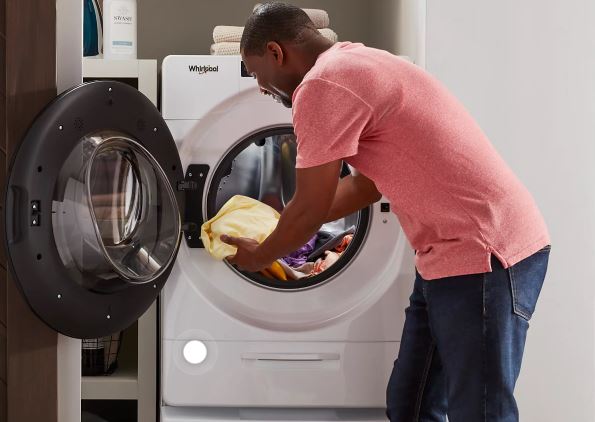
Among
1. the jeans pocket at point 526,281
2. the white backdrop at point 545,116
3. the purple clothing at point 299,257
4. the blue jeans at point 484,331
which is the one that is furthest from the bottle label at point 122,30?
the jeans pocket at point 526,281

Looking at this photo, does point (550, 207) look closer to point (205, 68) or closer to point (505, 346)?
point (505, 346)

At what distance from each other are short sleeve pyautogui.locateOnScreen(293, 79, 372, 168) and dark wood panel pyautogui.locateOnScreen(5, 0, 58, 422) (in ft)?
1.34

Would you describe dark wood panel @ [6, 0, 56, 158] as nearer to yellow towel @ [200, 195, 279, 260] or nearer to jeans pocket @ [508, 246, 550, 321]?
yellow towel @ [200, 195, 279, 260]

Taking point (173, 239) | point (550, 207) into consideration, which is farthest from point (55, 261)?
point (550, 207)

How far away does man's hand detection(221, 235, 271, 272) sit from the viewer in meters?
1.57

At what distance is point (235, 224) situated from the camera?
1.81m

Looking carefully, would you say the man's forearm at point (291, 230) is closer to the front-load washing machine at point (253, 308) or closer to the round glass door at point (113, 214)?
the round glass door at point (113, 214)

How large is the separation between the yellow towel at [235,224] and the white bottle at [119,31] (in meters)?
0.56

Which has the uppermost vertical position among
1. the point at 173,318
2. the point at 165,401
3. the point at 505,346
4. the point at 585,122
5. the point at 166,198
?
the point at 585,122

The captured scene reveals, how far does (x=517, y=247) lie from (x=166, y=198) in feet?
2.41

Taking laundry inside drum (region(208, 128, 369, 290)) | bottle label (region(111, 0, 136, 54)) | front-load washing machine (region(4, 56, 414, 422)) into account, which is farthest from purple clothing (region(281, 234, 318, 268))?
bottle label (region(111, 0, 136, 54))

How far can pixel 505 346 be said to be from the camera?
1331 millimetres

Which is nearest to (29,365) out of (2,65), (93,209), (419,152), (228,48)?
(93,209)

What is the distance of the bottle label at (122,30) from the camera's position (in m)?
2.13
